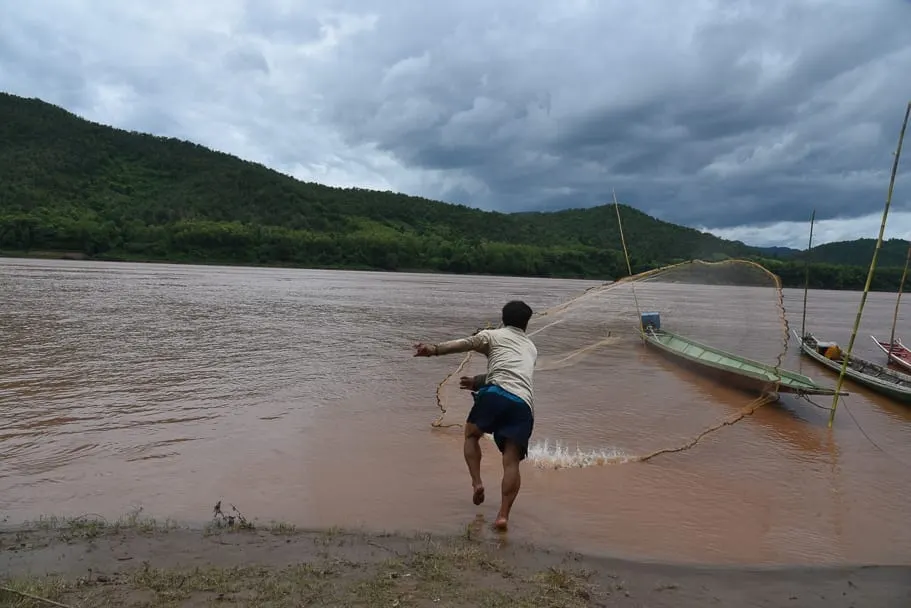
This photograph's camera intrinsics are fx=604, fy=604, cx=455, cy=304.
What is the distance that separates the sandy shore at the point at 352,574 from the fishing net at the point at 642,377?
287 centimetres

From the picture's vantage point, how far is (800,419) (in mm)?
10492

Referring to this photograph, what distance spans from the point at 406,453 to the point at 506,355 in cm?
288

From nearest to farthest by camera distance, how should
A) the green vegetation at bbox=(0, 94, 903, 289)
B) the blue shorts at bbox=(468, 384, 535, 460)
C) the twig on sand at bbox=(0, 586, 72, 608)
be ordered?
the twig on sand at bbox=(0, 586, 72, 608)
the blue shorts at bbox=(468, 384, 535, 460)
the green vegetation at bbox=(0, 94, 903, 289)

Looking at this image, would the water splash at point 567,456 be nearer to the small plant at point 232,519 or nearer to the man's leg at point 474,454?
the man's leg at point 474,454

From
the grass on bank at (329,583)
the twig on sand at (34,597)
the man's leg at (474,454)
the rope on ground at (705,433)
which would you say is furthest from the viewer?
the rope on ground at (705,433)

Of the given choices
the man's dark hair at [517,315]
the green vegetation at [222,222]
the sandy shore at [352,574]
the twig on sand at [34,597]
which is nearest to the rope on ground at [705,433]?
the sandy shore at [352,574]

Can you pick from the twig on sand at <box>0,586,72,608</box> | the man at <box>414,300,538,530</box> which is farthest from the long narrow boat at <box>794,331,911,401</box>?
the twig on sand at <box>0,586,72,608</box>

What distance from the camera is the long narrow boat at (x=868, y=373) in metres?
12.5

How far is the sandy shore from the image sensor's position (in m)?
3.71

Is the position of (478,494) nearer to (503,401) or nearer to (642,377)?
(503,401)

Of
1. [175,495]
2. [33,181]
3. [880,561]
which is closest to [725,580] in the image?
[880,561]

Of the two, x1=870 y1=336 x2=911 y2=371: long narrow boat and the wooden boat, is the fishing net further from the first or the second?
x1=870 y1=336 x2=911 y2=371: long narrow boat

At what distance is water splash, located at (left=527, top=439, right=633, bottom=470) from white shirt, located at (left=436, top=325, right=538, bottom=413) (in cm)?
234

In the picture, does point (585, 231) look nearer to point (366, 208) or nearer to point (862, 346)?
point (366, 208)
